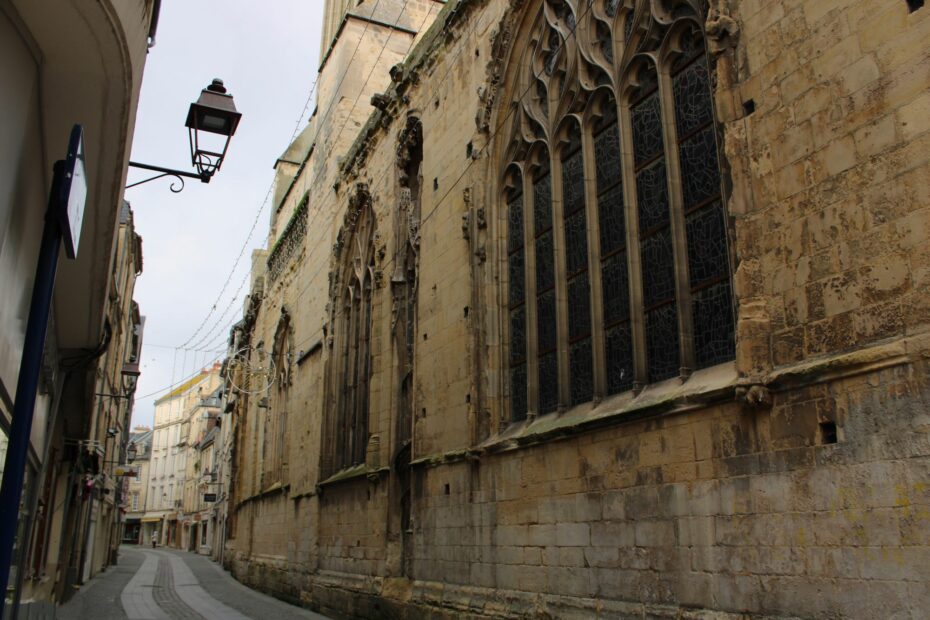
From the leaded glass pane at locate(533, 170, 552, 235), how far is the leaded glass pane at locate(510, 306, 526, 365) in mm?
1074

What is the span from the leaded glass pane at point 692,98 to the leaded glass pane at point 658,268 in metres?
1.02

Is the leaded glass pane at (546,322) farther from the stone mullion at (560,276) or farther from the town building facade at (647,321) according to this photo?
the stone mullion at (560,276)

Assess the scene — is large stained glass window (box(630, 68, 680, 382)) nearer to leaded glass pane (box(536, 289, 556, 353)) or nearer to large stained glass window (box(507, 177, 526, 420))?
leaded glass pane (box(536, 289, 556, 353))

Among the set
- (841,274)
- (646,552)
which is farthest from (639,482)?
(841,274)

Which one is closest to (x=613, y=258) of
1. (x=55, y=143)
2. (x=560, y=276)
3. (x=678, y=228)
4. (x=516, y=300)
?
(x=560, y=276)

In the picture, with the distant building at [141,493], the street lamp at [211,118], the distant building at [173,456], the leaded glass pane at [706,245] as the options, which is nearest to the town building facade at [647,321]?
the leaded glass pane at [706,245]

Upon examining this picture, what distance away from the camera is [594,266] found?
846 cm

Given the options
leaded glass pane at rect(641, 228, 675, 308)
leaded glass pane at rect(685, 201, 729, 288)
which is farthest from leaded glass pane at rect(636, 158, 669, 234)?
leaded glass pane at rect(685, 201, 729, 288)

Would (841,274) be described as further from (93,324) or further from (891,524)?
(93,324)

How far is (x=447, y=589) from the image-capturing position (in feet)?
33.7

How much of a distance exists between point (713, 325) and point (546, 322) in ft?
9.40

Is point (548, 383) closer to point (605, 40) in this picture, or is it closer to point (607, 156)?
point (607, 156)

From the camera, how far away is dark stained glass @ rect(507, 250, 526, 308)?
10.2m

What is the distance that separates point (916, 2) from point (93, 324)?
7449mm
